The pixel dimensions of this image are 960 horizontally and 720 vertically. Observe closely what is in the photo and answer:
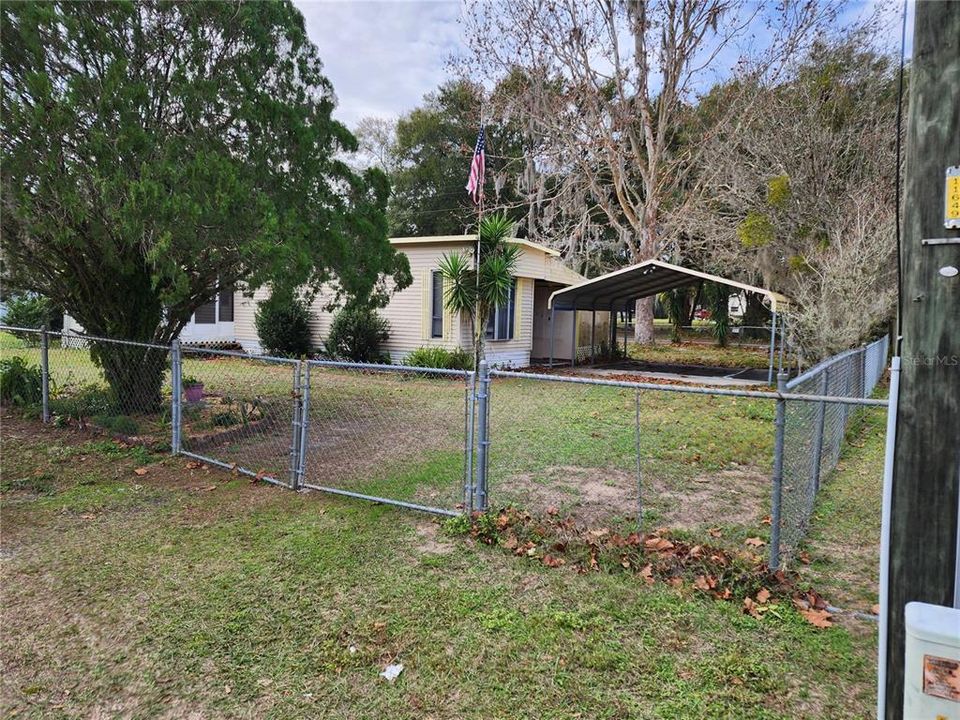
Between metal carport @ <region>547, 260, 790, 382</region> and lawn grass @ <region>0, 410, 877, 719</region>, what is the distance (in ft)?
33.9

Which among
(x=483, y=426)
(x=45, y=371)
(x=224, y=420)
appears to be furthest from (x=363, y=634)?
(x=45, y=371)

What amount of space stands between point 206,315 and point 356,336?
18.8ft

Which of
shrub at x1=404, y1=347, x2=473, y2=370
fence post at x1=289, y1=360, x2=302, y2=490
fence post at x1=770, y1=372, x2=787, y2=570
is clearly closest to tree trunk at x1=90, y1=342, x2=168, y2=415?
fence post at x1=289, y1=360, x2=302, y2=490

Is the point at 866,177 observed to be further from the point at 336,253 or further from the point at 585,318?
the point at 336,253

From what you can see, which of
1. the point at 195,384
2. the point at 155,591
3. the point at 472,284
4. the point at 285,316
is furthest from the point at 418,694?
the point at 285,316

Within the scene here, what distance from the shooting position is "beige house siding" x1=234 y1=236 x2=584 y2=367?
48.2 ft

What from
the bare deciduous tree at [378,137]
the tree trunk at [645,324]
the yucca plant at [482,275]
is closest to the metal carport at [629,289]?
the yucca plant at [482,275]

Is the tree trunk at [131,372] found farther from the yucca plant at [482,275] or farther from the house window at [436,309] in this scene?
the house window at [436,309]

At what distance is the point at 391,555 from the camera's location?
4059mm

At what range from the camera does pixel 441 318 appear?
15.0 metres

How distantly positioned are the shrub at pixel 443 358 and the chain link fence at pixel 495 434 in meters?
2.14

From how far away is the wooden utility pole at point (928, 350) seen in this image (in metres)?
1.92

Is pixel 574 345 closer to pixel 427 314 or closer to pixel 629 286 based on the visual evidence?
pixel 629 286

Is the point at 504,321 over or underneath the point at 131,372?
over
